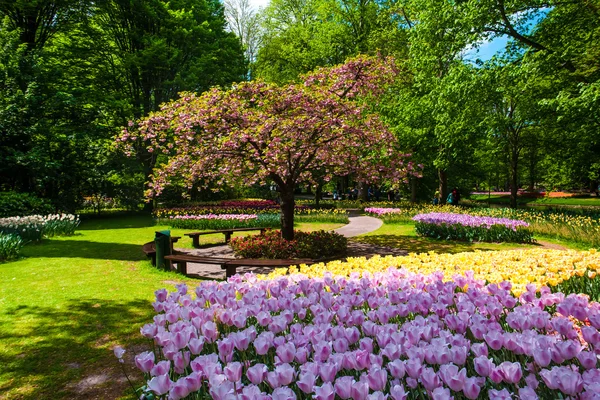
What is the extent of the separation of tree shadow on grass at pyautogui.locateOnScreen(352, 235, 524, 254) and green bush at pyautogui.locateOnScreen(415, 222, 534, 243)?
0.39 m

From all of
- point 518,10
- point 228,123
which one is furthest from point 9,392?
point 518,10

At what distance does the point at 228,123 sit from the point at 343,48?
A: 23.6 metres

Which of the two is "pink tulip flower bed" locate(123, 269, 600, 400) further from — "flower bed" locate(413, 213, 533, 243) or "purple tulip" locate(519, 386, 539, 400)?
"flower bed" locate(413, 213, 533, 243)

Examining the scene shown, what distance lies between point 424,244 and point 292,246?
518 centimetres

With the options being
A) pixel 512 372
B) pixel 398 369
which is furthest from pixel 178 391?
pixel 512 372

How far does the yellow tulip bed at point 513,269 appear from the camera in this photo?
3586 mm

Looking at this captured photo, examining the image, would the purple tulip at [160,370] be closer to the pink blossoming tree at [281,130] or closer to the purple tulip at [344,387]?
the purple tulip at [344,387]

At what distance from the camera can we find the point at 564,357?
1.72m

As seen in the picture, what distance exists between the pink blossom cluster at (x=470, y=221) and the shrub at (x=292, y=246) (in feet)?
16.5

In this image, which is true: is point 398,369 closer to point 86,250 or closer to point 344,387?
point 344,387

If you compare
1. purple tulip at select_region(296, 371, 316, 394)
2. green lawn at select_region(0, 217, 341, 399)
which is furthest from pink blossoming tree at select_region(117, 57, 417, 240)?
purple tulip at select_region(296, 371, 316, 394)

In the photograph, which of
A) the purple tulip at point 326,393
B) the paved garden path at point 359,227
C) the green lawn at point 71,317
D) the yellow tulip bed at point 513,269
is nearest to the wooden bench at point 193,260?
the green lawn at point 71,317

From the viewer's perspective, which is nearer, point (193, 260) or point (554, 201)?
point (193, 260)

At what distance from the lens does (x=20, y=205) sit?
15.1 meters
